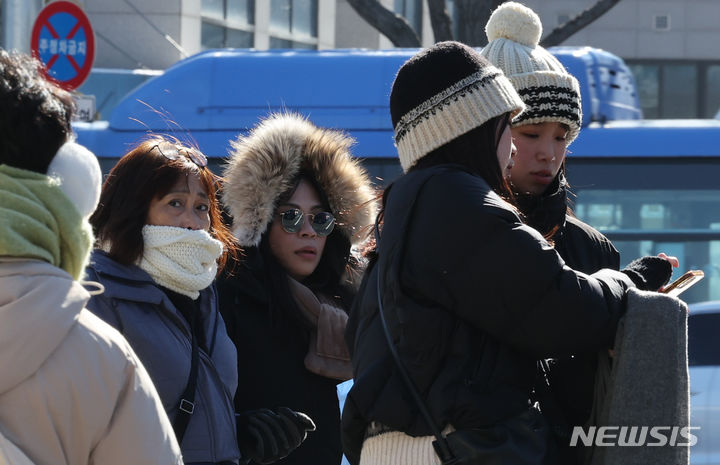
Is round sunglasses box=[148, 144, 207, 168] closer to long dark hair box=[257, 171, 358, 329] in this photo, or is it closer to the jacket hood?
long dark hair box=[257, 171, 358, 329]

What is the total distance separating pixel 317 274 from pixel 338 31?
60.8ft

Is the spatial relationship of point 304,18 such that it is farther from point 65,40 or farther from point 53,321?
point 53,321

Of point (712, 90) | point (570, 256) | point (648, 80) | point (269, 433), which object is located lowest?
point (269, 433)

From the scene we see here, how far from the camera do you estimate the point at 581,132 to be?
727 cm

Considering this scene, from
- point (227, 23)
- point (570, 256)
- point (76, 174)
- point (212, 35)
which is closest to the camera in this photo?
point (76, 174)

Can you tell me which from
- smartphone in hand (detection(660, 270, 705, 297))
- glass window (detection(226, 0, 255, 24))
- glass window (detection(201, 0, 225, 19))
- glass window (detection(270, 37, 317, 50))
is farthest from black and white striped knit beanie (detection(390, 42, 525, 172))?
glass window (detection(270, 37, 317, 50))

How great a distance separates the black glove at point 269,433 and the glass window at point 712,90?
77.8 feet

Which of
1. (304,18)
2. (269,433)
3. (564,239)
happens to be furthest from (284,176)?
(304,18)

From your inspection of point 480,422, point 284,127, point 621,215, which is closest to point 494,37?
point 284,127

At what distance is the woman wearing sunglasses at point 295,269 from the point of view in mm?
3652

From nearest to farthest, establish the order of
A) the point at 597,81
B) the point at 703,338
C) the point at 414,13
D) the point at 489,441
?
the point at 489,441, the point at 703,338, the point at 597,81, the point at 414,13

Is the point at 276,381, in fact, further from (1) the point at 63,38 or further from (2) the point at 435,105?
(1) the point at 63,38

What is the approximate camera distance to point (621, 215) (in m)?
7.24

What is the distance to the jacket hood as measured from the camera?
5.75 feet
